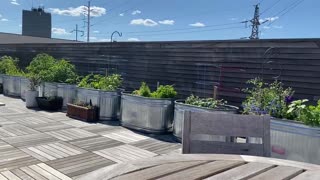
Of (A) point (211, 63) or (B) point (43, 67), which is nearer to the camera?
(A) point (211, 63)

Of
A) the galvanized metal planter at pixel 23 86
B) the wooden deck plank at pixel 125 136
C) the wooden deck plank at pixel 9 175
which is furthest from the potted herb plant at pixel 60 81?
the wooden deck plank at pixel 9 175

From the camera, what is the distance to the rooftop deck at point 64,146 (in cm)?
349

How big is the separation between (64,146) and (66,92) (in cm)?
327

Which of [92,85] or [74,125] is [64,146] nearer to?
[74,125]

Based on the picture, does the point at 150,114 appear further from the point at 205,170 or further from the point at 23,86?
the point at 23,86

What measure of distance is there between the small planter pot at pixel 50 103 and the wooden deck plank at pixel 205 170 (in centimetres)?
636

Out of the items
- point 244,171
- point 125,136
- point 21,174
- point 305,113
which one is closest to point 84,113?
point 125,136

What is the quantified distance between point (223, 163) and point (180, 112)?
333cm

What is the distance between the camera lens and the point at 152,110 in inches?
216

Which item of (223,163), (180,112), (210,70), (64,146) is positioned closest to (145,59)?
(210,70)

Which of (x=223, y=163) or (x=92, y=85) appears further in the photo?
(x=92, y=85)

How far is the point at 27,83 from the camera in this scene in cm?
900

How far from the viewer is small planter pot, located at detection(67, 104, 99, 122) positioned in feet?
20.9

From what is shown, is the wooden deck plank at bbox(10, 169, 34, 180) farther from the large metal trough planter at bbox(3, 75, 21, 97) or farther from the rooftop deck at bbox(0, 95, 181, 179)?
the large metal trough planter at bbox(3, 75, 21, 97)
